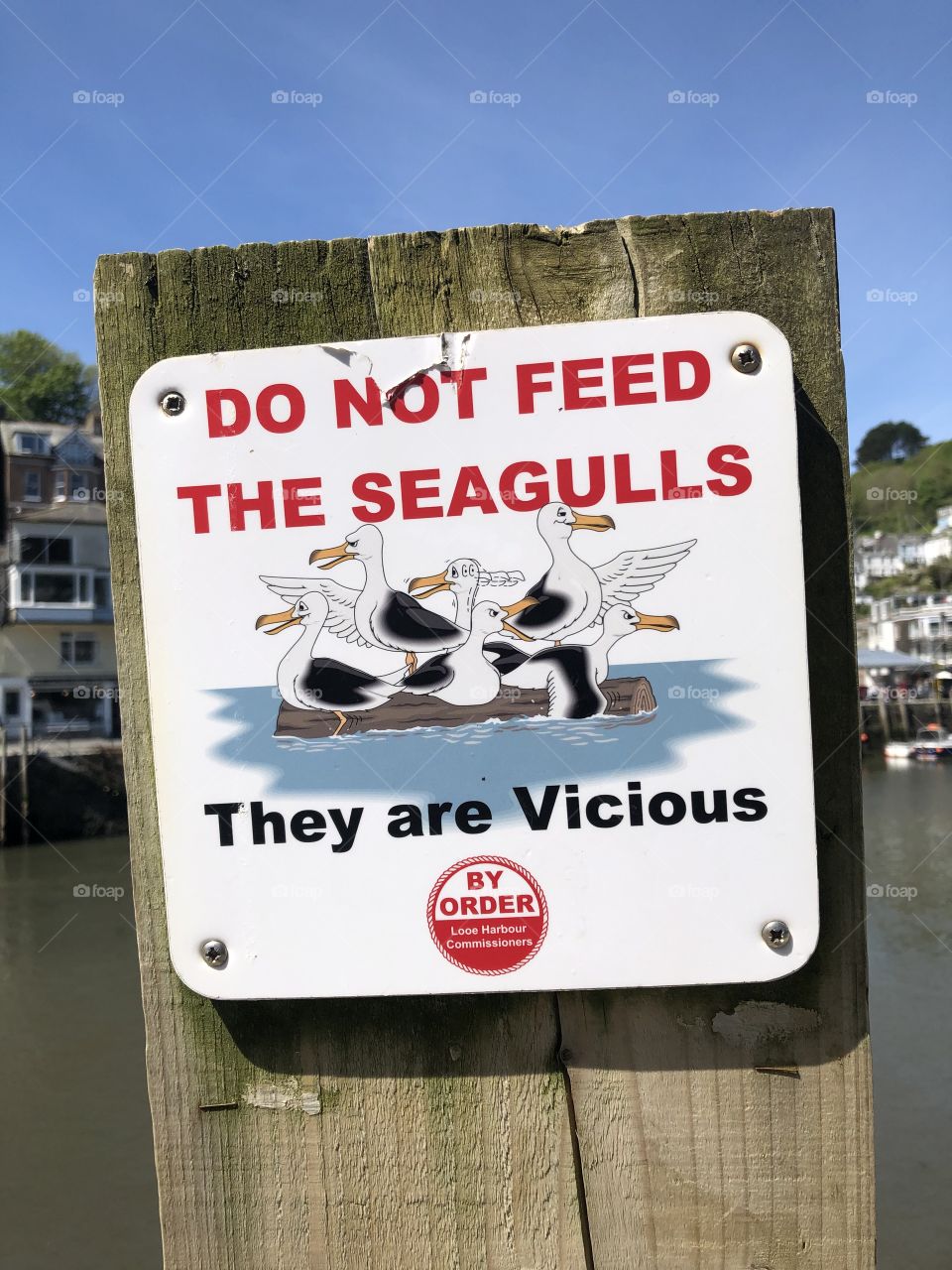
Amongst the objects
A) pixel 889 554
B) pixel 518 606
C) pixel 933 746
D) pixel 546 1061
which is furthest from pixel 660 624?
pixel 889 554

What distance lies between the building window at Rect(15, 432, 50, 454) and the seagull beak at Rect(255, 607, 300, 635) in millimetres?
50465

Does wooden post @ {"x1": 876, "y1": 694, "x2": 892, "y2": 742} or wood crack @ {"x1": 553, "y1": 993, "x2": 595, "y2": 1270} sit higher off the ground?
wood crack @ {"x1": 553, "y1": 993, "x2": 595, "y2": 1270}

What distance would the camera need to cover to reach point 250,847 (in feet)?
4.32

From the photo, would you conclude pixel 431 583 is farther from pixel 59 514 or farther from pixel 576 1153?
pixel 59 514

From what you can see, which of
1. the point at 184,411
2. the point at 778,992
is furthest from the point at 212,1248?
the point at 184,411

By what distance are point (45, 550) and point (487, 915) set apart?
43.8 metres

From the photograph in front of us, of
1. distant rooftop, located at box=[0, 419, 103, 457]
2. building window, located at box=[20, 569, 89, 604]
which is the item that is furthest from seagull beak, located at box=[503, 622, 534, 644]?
distant rooftop, located at box=[0, 419, 103, 457]

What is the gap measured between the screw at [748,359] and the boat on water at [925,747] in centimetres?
4777

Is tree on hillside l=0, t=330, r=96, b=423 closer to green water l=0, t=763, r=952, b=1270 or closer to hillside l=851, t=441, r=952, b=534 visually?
green water l=0, t=763, r=952, b=1270

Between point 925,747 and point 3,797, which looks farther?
point 925,747

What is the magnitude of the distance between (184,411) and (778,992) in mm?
1166

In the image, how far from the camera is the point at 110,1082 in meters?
15.1

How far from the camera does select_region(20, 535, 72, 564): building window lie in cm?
4091

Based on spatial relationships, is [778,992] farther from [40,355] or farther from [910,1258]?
[40,355]
